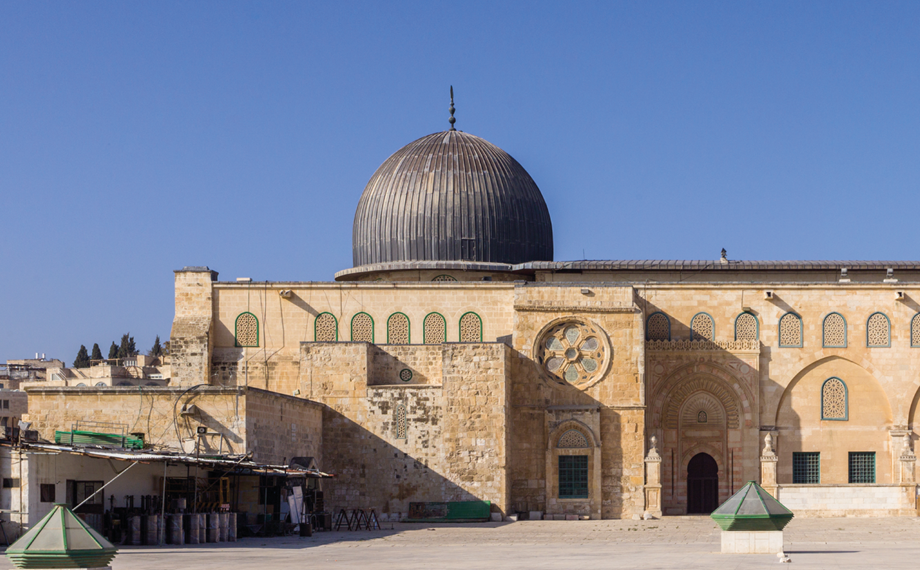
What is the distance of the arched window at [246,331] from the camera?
38656 millimetres

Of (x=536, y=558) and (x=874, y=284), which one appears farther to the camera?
(x=874, y=284)

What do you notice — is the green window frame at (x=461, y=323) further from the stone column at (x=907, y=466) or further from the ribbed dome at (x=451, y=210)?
the stone column at (x=907, y=466)

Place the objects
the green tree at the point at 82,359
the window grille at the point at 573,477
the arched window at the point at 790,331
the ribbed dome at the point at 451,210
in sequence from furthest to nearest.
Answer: the green tree at the point at 82,359, the ribbed dome at the point at 451,210, the arched window at the point at 790,331, the window grille at the point at 573,477

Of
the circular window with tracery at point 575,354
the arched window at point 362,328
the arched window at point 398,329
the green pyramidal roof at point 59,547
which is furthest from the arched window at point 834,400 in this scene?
the green pyramidal roof at point 59,547

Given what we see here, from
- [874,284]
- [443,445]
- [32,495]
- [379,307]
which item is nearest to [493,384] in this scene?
[443,445]

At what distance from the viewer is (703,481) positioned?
1537 inches

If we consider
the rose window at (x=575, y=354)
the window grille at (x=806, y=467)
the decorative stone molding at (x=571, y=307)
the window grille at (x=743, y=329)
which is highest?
the decorative stone molding at (x=571, y=307)

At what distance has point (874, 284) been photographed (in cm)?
3844

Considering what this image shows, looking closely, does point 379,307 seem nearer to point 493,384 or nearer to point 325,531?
point 493,384

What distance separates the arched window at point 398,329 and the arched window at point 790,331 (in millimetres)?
10914

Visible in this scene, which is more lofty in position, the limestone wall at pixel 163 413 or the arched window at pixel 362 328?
the arched window at pixel 362 328

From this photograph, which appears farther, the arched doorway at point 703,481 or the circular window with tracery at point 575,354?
the arched doorway at point 703,481

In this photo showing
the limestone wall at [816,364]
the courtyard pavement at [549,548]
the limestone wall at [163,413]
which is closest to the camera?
the courtyard pavement at [549,548]

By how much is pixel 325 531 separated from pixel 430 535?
308 centimetres
